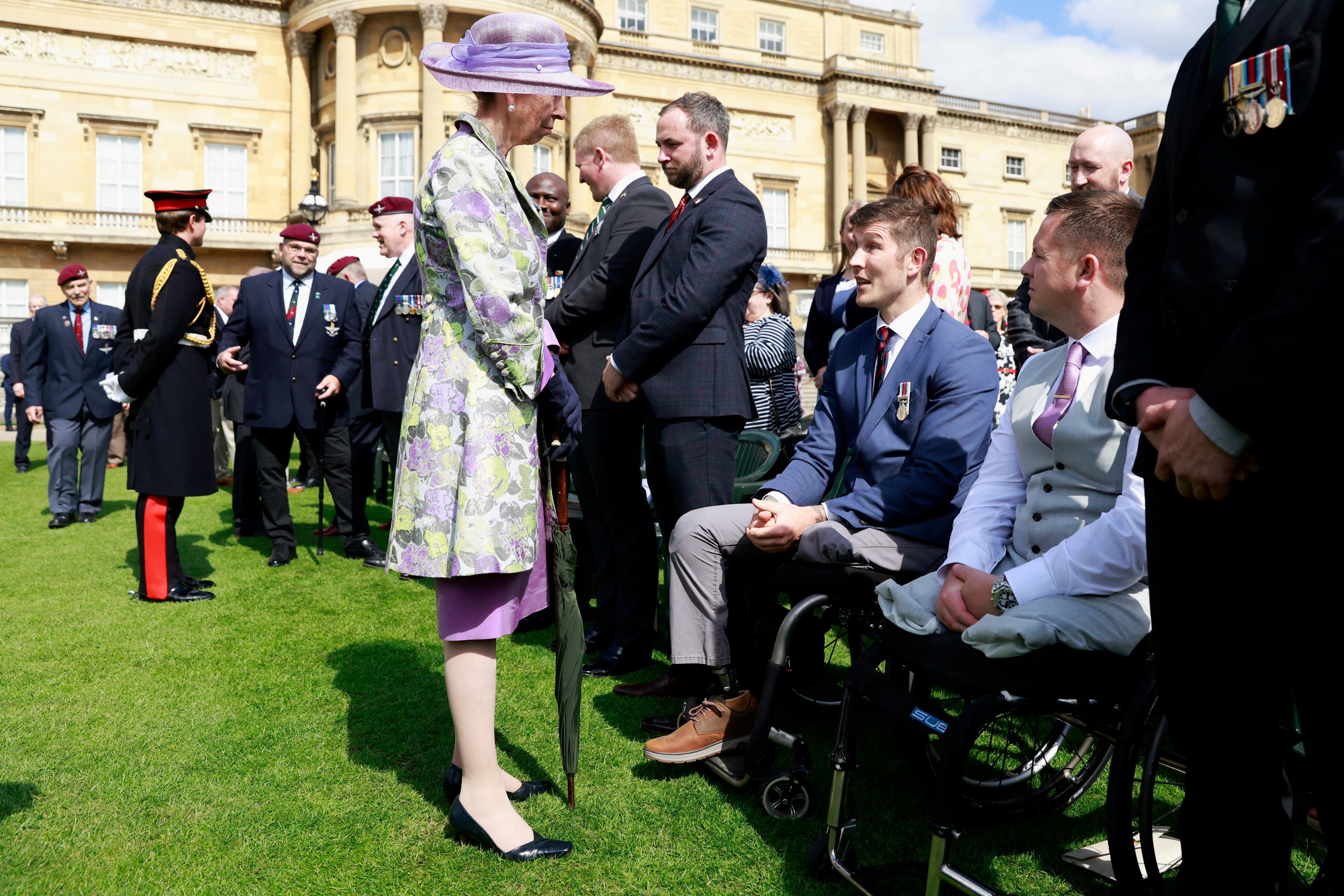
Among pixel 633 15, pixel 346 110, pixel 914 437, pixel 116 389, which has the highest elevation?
pixel 633 15

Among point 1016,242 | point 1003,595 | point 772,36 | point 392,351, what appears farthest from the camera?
point 1016,242

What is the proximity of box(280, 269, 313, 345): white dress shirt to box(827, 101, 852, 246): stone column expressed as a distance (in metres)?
31.4

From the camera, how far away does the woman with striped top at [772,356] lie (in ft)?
20.3

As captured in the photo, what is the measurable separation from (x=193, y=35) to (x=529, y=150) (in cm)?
1047

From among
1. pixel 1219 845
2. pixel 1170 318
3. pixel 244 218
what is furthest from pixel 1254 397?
pixel 244 218

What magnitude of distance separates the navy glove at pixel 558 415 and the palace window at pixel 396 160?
2736 centimetres

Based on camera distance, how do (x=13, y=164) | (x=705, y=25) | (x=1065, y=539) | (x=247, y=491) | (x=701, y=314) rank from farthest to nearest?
(x=705, y=25) → (x=13, y=164) → (x=247, y=491) → (x=701, y=314) → (x=1065, y=539)

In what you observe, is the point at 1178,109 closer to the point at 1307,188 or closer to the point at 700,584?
the point at 1307,188

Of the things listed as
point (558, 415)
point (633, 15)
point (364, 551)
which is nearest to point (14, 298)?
point (633, 15)

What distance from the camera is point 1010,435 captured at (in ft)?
9.37

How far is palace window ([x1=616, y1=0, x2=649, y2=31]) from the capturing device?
35.6 m

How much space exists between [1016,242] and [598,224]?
41125 millimetres

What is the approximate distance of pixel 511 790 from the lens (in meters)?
3.01

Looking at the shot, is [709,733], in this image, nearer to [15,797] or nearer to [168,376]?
[15,797]
